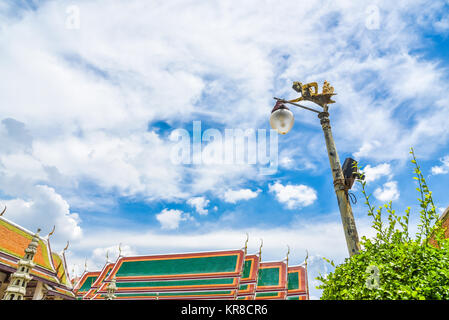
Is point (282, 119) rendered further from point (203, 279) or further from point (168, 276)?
point (168, 276)

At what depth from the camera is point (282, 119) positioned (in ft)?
15.1

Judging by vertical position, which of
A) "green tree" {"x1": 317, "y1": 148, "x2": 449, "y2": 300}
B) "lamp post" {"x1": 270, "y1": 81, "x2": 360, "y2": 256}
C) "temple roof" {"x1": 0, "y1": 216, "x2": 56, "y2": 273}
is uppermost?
"temple roof" {"x1": 0, "y1": 216, "x2": 56, "y2": 273}

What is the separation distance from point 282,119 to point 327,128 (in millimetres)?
766

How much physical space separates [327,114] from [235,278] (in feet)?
50.5

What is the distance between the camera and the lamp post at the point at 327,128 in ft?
12.8

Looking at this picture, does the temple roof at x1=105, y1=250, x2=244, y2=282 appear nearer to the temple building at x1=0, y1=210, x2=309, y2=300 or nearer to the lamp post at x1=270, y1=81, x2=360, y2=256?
the temple building at x1=0, y1=210, x2=309, y2=300

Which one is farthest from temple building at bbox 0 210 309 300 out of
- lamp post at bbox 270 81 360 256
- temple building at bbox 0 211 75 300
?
lamp post at bbox 270 81 360 256

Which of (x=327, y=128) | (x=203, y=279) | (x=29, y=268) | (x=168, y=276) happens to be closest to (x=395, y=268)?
(x=327, y=128)

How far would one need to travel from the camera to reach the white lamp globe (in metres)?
4.60

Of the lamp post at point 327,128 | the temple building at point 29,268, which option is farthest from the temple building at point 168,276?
the lamp post at point 327,128
